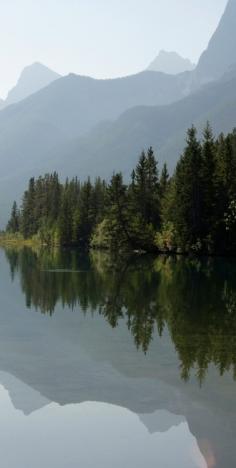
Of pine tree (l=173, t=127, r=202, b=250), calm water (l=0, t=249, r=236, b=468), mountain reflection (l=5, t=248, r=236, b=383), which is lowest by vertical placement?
calm water (l=0, t=249, r=236, b=468)

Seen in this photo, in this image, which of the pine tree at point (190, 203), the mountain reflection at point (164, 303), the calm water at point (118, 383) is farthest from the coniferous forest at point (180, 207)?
the calm water at point (118, 383)

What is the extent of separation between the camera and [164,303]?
35062 mm

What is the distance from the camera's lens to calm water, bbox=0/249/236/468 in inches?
493

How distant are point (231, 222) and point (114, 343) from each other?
65.6m

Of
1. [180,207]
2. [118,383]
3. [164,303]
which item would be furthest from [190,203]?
[118,383]

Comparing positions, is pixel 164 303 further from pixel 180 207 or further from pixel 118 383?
pixel 180 207

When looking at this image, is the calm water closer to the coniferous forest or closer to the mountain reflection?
the mountain reflection

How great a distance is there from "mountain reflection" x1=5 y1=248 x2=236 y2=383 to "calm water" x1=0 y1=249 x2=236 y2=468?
0.27 feet

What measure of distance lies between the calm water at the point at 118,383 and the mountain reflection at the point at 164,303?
83 mm

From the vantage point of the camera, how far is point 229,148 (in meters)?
95.1

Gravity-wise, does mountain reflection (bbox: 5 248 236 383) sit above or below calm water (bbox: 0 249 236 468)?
above

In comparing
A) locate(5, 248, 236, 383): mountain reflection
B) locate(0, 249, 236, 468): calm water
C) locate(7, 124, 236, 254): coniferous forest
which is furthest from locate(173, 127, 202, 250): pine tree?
locate(0, 249, 236, 468): calm water

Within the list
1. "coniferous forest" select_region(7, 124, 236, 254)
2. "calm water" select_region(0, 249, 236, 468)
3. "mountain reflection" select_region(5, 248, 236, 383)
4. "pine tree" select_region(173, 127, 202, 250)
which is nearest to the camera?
"calm water" select_region(0, 249, 236, 468)

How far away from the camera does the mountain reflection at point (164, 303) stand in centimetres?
2233
